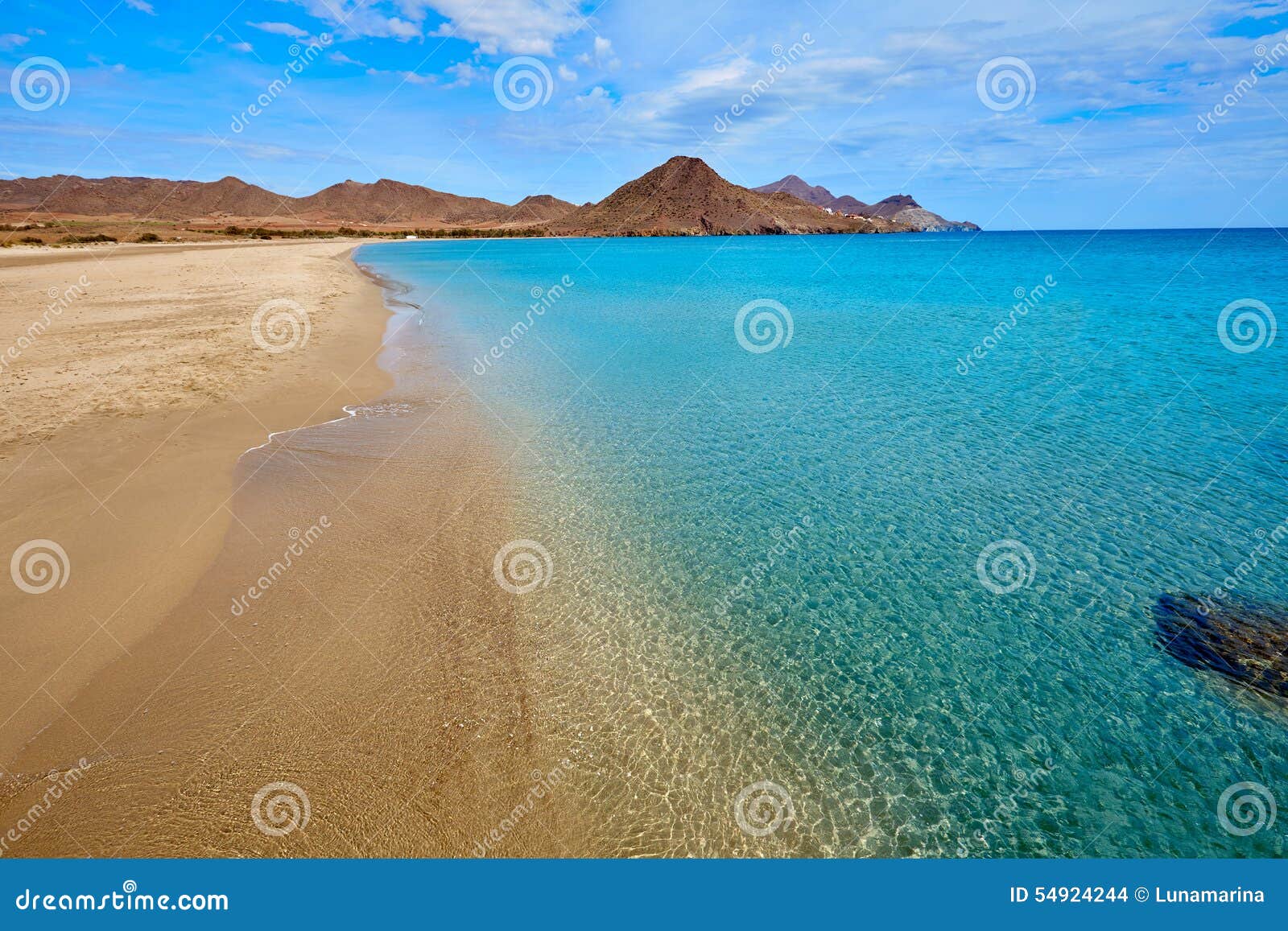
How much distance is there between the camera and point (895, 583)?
9156 millimetres

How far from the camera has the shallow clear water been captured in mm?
5898
